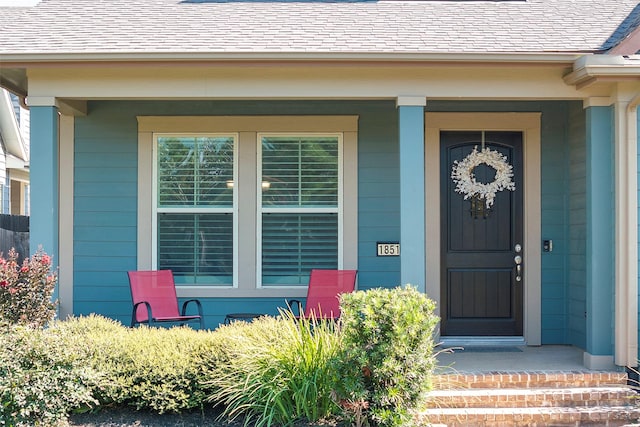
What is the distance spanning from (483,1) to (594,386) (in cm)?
429

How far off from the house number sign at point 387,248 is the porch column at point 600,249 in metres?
1.92

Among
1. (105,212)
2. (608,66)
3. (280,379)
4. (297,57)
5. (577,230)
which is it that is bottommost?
(280,379)

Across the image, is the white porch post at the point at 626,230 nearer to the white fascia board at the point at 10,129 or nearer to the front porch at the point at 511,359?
the front porch at the point at 511,359

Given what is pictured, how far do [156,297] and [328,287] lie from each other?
1713mm

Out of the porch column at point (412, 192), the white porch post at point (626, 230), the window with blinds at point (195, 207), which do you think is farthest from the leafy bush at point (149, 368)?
the white porch post at point (626, 230)

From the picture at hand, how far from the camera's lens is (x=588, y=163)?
5594 mm

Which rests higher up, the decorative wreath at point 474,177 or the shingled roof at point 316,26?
the shingled roof at point 316,26

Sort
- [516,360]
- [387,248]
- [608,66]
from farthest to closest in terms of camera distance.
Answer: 1. [387,248]
2. [516,360]
3. [608,66]

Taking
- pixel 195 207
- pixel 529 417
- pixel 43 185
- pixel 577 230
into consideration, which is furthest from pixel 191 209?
pixel 577 230

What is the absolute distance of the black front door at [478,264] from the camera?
A: 675cm

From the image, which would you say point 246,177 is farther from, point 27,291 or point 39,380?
point 39,380

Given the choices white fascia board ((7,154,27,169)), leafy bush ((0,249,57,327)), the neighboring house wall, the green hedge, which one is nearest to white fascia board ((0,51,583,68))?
leafy bush ((0,249,57,327))

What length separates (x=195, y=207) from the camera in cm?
679

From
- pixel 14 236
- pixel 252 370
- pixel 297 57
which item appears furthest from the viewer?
pixel 14 236
